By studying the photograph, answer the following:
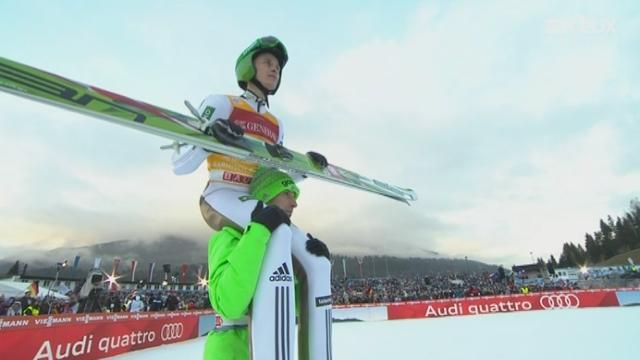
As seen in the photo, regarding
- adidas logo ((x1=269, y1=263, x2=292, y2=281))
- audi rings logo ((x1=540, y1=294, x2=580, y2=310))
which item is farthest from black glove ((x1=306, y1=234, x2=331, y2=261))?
audi rings logo ((x1=540, y1=294, x2=580, y2=310))

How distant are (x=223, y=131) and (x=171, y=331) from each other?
11097 mm

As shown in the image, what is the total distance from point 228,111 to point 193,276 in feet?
234

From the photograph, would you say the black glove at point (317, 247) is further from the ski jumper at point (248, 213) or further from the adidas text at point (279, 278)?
the adidas text at point (279, 278)

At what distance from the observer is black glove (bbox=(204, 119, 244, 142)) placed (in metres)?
2.09

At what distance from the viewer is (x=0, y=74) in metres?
1.52

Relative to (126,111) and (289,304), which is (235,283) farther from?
(126,111)

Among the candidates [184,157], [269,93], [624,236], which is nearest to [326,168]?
[269,93]

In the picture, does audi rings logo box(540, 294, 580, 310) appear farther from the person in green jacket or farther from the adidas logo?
the adidas logo

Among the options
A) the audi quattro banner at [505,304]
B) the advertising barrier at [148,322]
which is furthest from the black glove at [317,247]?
the audi quattro banner at [505,304]

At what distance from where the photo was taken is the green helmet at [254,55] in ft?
8.99

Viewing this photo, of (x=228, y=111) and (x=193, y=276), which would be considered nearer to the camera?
(x=228, y=111)

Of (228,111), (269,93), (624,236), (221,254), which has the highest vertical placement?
(624,236)

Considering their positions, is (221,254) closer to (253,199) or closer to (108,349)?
A: (253,199)

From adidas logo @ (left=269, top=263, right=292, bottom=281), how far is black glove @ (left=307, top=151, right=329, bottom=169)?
3.81 feet
